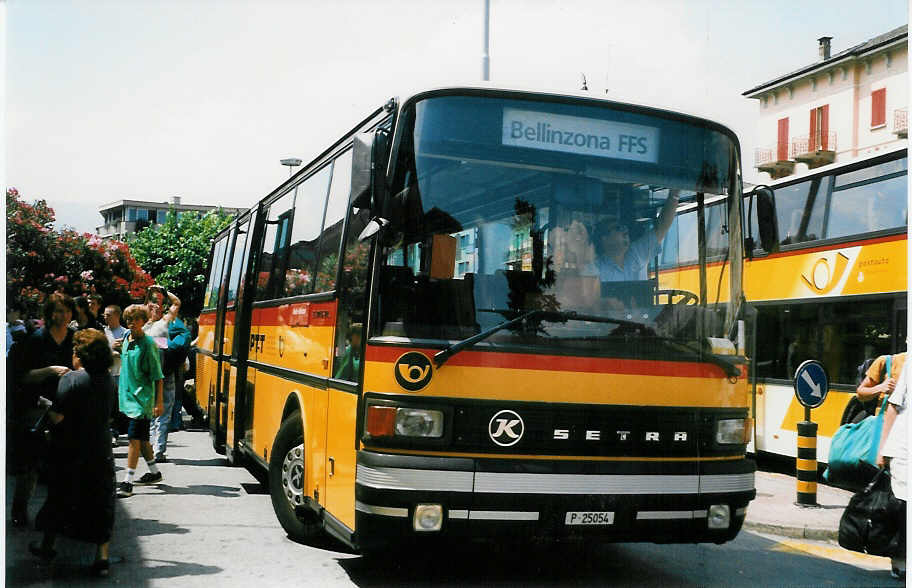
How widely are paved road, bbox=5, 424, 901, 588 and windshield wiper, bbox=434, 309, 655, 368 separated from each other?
1633 millimetres

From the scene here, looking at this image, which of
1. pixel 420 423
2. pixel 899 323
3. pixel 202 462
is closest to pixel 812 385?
pixel 899 323

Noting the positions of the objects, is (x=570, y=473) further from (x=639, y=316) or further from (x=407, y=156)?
(x=407, y=156)

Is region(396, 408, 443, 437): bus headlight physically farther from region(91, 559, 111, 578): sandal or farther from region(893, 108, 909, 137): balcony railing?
region(893, 108, 909, 137): balcony railing

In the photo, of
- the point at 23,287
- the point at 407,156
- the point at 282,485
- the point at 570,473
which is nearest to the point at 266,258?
the point at 282,485

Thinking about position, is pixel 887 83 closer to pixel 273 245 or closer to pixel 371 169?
pixel 371 169

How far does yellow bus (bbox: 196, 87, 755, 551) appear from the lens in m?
5.46

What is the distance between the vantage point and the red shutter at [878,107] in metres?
8.11

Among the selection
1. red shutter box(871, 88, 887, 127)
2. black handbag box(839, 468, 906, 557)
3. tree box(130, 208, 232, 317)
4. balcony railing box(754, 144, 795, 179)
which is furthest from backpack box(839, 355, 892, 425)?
tree box(130, 208, 232, 317)

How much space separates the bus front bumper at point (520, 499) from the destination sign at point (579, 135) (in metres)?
1.78

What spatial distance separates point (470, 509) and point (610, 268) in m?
1.55

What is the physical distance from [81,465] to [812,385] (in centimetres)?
676

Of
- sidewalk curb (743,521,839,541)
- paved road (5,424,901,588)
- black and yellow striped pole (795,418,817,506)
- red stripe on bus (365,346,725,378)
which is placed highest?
red stripe on bus (365,346,725,378)

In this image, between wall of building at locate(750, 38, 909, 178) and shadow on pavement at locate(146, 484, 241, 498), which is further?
shadow on pavement at locate(146, 484, 241, 498)

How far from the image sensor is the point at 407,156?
18.5 feet
